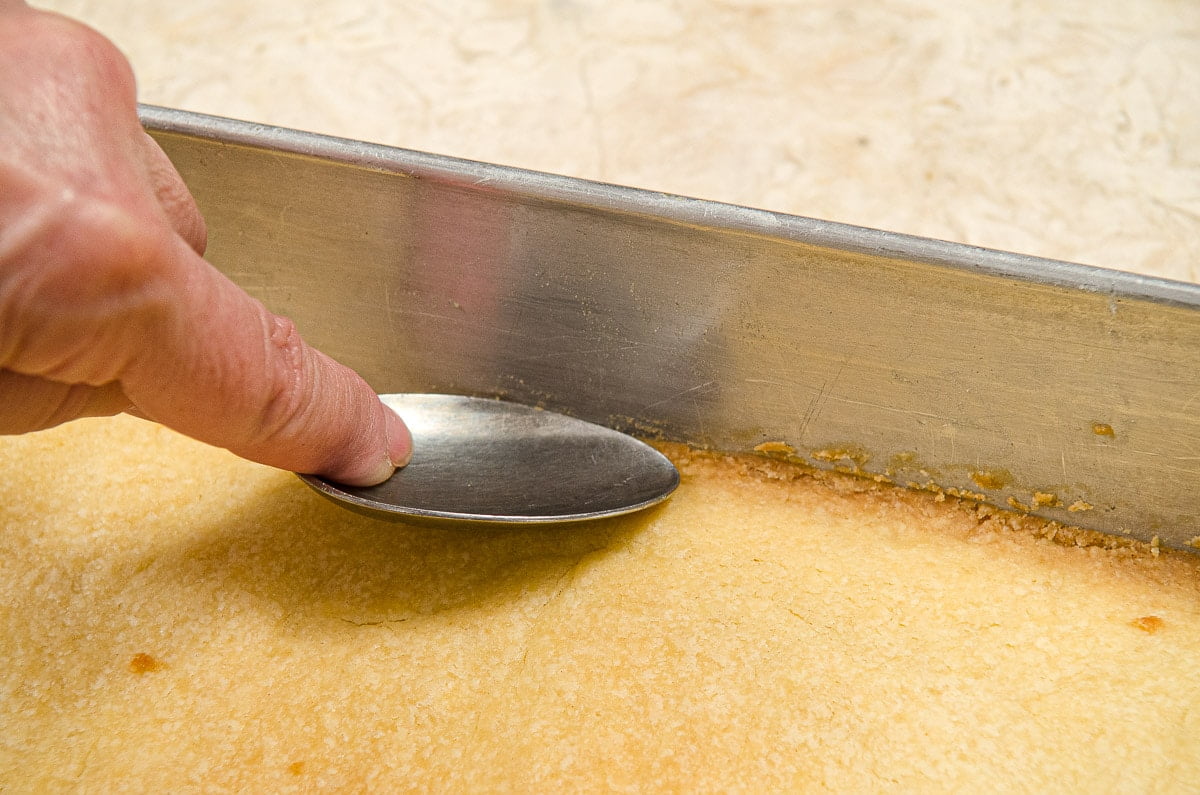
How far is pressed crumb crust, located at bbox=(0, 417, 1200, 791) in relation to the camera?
29.8 inches

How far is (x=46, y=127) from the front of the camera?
1.73 ft

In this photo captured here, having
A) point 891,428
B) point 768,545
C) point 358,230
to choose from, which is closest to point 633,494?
point 768,545

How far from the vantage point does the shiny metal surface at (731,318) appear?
2.76ft

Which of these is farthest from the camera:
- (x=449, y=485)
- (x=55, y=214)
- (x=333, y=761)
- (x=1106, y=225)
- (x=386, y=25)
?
(x=386, y=25)

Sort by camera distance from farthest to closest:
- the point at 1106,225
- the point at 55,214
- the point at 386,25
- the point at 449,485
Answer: the point at 386,25, the point at 1106,225, the point at 449,485, the point at 55,214

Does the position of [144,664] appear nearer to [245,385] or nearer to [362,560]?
[362,560]

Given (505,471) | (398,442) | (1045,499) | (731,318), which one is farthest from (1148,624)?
(398,442)

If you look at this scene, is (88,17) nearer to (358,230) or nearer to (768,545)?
(358,230)

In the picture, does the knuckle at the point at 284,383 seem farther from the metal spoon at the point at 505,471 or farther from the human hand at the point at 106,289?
the metal spoon at the point at 505,471

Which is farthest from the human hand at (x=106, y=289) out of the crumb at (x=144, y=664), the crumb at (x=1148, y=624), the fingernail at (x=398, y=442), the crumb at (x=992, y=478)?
the crumb at (x=1148, y=624)

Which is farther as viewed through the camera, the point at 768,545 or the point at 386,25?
the point at 386,25

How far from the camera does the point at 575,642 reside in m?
0.84

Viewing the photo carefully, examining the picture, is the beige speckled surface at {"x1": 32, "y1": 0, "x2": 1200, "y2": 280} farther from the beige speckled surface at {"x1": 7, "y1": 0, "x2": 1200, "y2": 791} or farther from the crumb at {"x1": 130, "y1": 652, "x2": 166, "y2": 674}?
the crumb at {"x1": 130, "y1": 652, "x2": 166, "y2": 674}

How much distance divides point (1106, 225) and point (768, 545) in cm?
76
